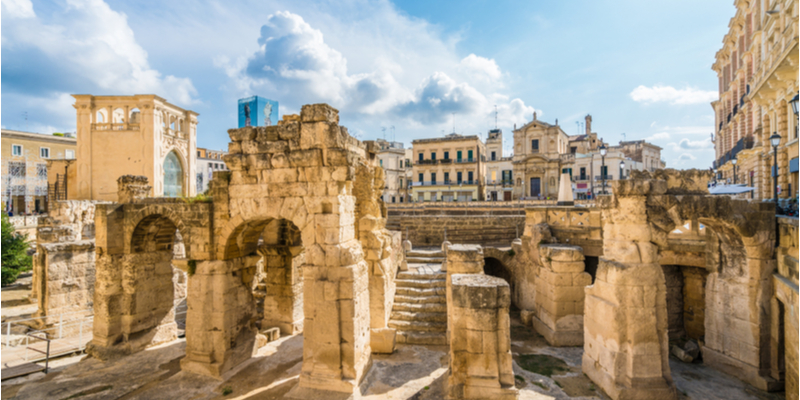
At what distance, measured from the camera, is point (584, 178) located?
3928 centimetres

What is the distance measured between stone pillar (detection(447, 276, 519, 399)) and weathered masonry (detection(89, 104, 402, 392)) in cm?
189

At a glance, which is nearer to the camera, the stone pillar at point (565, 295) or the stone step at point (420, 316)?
the stone pillar at point (565, 295)

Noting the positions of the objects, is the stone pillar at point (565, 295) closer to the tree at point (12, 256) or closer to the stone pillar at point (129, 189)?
the stone pillar at point (129, 189)

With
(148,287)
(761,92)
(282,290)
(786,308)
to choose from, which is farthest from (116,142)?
(761,92)

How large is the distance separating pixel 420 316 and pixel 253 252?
4660 millimetres

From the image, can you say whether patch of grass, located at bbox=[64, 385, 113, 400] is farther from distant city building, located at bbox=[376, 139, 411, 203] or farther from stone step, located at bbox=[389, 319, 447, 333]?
distant city building, located at bbox=[376, 139, 411, 203]

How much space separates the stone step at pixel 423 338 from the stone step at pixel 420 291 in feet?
5.02

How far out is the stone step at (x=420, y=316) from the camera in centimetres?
976

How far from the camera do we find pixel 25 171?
25.4m

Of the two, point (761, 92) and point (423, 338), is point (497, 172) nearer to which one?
point (761, 92)

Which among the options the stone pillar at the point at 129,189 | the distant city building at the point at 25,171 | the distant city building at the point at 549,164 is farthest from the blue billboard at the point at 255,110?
the distant city building at the point at 549,164

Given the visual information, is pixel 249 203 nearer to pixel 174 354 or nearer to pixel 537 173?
pixel 174 354

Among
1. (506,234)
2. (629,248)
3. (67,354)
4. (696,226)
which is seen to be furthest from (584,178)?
(67,354)

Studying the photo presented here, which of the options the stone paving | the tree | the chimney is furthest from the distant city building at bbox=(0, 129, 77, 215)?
the chimney
